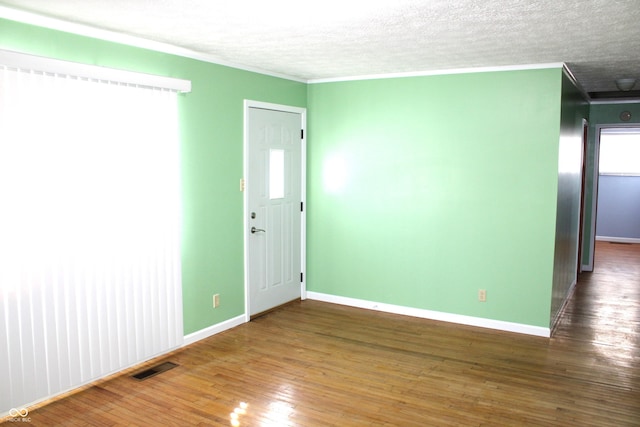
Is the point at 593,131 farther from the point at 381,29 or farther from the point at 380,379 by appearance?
the point at 380,379

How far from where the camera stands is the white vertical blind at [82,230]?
9.89 feet

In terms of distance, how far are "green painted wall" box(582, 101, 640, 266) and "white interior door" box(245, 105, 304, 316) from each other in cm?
442

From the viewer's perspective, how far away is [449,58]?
4285 millimetres

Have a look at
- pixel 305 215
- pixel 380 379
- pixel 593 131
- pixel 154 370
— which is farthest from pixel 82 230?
pixel 593 131

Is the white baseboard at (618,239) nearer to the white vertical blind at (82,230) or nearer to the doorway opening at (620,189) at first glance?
the doorway opening at (620,189)

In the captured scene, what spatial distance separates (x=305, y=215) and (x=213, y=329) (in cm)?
176

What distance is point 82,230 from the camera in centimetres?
339

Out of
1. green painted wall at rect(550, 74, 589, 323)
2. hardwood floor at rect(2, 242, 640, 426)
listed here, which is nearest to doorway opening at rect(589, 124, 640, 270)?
green painted wall at rect(550, 74, 589, 323)

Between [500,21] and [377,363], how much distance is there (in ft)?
8.52

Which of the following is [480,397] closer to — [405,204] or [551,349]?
[551,349]

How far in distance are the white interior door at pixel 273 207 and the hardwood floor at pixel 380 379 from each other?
0.36 metres

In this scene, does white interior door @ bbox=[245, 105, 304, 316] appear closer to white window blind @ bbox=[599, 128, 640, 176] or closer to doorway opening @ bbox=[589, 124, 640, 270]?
doorway opening @ bbox=[589, 124, 640, 270]

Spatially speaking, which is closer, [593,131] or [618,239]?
[593,131]

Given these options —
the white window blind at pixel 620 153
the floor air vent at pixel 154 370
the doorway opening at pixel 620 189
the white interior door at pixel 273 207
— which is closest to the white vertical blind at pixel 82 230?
the floor air vent at pixel 154 370
